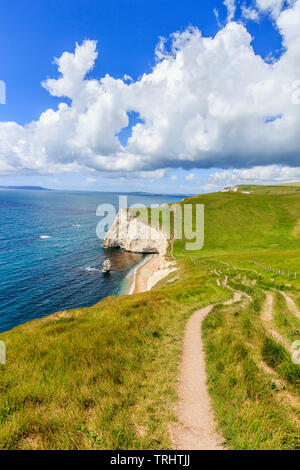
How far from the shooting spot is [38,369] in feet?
26.7

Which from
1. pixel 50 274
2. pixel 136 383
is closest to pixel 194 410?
pixel 136 383

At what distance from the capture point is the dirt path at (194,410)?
517 cm

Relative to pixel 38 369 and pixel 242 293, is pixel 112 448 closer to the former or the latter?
pixel 38 369

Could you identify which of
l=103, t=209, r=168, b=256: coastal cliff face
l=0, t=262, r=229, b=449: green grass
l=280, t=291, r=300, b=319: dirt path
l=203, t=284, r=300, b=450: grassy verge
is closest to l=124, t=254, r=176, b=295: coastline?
l=103, t=209, r=168, b=256: coastal cliff face

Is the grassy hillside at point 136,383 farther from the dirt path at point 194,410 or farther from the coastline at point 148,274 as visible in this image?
the coastline at point 148,274

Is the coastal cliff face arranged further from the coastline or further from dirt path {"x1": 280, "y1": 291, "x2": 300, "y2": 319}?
dirt path {"x1": 280, "y1": 291, "x2": 300, "y2": 319}

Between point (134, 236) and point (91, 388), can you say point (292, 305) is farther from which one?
point (134, 236)

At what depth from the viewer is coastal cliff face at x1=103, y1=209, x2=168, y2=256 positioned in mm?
93000

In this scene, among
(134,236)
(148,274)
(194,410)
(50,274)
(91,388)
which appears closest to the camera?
(194,410)

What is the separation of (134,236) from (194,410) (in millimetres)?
89726

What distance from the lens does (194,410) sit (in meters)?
6.27

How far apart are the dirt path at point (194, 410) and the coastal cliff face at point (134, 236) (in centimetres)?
7873

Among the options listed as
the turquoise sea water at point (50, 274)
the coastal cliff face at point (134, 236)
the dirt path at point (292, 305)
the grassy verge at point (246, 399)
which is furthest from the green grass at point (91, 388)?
the coastal cliff face at point (134, 236)

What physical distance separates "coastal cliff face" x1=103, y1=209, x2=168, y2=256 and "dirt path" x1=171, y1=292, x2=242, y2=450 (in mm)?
78732
